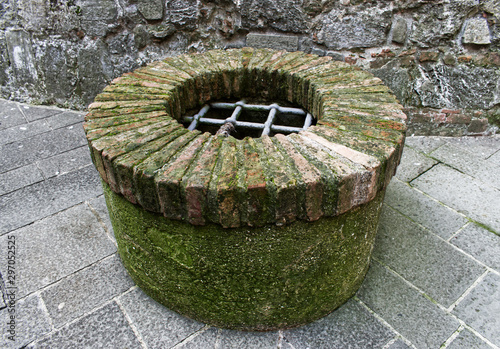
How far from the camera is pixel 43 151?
114 inches

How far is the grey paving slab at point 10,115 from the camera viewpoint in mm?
3242

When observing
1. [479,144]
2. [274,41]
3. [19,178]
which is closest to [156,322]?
[19,178]

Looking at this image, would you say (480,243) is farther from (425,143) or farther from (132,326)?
(132,326)

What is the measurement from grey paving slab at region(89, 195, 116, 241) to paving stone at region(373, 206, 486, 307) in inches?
59.6

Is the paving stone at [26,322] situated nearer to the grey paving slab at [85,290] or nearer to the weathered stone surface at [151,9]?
the grey paving slab at [85,290]

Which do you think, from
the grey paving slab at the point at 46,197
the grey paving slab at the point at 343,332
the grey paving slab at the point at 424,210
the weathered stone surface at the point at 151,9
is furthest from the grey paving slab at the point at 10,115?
the grey paving slab at the point at 424,210

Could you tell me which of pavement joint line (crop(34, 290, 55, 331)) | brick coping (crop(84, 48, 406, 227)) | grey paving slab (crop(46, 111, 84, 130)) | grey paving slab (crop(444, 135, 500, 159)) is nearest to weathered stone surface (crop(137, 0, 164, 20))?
grey paving slab (crop(46, 111, 84, 130))

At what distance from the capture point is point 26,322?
1.65 metres

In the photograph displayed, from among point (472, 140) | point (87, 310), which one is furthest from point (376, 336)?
point (472, 140)

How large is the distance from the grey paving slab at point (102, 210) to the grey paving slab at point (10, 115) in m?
1.47

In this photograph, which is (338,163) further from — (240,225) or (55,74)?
(55,74)

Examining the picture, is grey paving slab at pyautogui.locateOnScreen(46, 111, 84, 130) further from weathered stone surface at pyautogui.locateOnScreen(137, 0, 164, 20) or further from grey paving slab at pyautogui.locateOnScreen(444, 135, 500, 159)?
grey paving slab at pyautogui.locateOnScreen(444, 135, 500, 159)

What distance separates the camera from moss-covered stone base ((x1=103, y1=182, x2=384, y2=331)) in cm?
137

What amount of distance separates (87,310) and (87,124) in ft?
2.78
